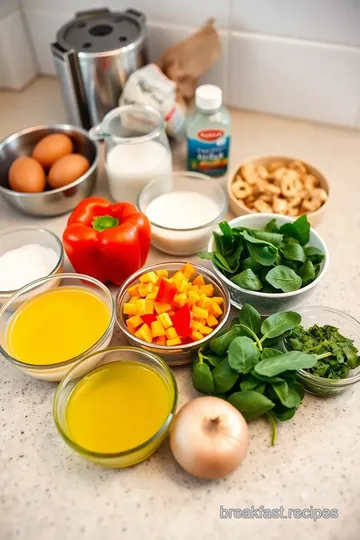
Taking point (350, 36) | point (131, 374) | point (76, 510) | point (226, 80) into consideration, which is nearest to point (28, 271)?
point (131, 374)

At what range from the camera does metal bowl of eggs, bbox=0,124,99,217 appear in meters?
1.01

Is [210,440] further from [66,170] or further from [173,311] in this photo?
[66,170]

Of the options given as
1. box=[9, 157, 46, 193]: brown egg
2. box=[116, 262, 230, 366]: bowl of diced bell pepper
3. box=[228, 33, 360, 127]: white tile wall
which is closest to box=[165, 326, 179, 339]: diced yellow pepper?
box=[116, 262, 230, 366]: bowl of diced bell pepper

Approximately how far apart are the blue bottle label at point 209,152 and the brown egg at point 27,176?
0.33m

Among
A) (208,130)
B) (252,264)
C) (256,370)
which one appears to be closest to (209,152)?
(208,130)

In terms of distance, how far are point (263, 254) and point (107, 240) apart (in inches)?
10.7

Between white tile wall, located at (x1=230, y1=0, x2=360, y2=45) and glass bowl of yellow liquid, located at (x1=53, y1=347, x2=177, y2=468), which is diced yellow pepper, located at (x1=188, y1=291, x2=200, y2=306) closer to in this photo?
glass bowl of yellow liquid, located at (x1=53, y1=347, x2=177, y2=468)

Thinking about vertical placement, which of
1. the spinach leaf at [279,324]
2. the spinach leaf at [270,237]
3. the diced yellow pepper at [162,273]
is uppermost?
the spinach leaf at [270,237]

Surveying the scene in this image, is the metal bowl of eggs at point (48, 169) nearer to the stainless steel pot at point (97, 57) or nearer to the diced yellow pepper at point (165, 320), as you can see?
the stainless steel pot at point (97, 57)

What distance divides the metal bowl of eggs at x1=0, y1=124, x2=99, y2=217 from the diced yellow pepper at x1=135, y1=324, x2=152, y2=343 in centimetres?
39

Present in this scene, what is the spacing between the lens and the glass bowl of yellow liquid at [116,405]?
0.67m

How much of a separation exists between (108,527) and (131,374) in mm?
210

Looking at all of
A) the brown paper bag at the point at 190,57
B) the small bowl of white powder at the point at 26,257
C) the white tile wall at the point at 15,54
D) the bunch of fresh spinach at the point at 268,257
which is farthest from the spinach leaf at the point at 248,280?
the white tile wall at the point at 15,54

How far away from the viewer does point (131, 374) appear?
752 mm
